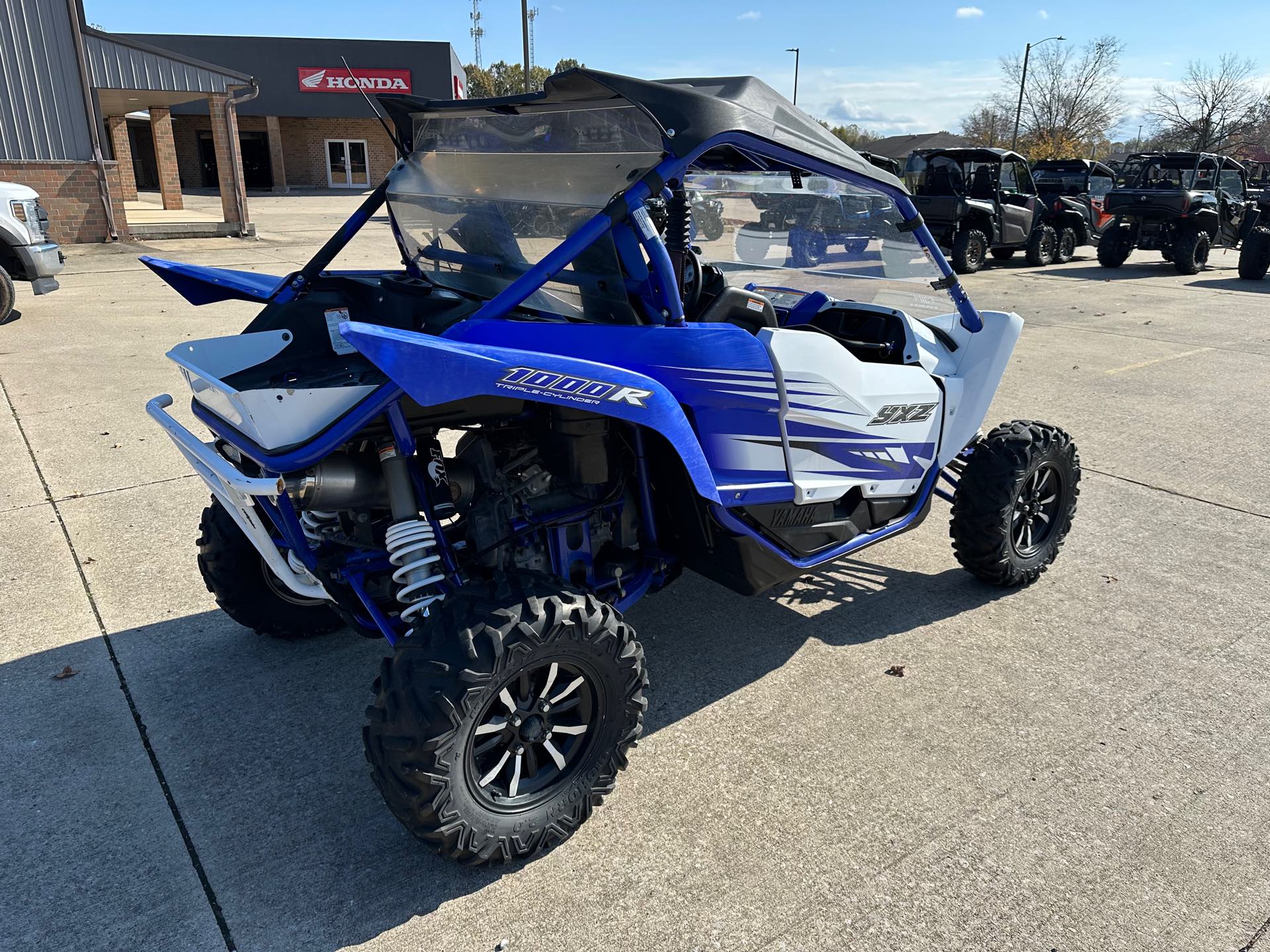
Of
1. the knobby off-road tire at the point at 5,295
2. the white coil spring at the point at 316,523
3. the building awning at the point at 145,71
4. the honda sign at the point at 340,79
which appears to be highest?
the honda sign at the point at 340,79

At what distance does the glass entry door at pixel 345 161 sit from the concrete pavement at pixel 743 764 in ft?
123

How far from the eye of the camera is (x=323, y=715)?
328 cm

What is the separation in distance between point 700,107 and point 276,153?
39740 mm

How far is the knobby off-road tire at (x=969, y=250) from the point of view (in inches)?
625

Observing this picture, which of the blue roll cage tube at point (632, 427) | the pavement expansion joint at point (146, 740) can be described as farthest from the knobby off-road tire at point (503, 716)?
the pavement expansion joint at point (146, 740)

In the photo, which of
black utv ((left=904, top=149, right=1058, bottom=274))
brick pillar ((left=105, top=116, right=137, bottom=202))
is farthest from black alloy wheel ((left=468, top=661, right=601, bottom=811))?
brick pillar ((left=105, top=116, right=137, bottom=202))

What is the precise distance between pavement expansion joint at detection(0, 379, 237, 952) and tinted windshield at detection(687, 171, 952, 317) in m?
2.72

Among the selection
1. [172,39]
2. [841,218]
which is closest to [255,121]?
[172,39]

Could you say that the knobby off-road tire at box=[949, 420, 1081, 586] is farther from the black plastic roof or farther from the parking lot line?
the parking lot line

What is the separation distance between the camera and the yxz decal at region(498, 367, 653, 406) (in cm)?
231

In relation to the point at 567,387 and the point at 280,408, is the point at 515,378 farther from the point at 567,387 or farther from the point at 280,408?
the point at 280,408

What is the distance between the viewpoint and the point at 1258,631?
13.0ft

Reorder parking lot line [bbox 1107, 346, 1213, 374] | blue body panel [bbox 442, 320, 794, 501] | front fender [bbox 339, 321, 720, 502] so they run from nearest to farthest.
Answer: front fender [bbox 339, 321, 720, 502], blue body panel [bbox 442, 320, 794, 501], parking lot line [bbox 1107, 346, 1213, 374]

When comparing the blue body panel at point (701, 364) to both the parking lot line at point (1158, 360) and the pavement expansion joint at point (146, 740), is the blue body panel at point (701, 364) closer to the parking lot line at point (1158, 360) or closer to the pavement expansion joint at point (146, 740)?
the pavement expansion joint at point (146, 740)
